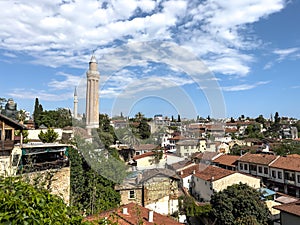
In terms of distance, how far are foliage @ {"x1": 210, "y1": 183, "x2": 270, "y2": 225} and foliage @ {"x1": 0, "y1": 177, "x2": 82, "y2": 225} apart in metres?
5.50

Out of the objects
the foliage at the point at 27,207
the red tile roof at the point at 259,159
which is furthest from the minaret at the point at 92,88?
the red tile roof at the point at 259,159

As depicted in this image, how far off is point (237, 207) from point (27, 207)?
5.95 metres

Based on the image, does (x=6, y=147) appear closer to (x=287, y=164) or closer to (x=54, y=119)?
(x=287, y=164)

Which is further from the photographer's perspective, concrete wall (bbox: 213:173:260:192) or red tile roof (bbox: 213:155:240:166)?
red tile roof (bbox: 213:155:240:166)

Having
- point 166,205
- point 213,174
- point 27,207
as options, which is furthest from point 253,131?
point 27,207

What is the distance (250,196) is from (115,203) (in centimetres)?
326

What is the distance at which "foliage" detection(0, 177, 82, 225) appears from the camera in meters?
0.62

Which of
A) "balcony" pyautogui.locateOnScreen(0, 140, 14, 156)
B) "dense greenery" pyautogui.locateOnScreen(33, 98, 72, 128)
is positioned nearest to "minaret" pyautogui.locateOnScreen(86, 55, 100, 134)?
"balcony" pyautogui.locateOnScreen(0, 140, 14, 156)

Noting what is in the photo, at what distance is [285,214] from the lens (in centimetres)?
536

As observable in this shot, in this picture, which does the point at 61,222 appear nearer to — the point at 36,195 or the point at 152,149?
the point at 36,195

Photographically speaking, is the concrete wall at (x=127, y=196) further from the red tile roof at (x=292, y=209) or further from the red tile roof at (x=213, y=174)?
the red tile roof at (x=292, y=209)

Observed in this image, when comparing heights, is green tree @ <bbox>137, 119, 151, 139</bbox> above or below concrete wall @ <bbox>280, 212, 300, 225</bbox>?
above

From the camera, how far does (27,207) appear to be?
664 mm

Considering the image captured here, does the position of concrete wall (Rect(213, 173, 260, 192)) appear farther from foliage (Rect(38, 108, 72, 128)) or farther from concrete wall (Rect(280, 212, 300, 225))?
foliage (Rect(38, 108, 72, 128))
